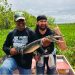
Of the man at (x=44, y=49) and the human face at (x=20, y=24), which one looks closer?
the human face at (x=20, y=24)

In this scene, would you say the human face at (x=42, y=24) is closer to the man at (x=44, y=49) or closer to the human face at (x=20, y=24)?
the man at (x=44, y=49)

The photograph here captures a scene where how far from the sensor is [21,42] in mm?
6473

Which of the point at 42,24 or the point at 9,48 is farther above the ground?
the point at 42,24

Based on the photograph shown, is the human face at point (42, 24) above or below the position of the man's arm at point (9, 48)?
above

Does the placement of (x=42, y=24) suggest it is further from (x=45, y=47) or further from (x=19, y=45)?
(x=19, y=45)

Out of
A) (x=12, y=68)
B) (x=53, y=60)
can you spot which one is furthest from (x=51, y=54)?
(x=12, y=68)

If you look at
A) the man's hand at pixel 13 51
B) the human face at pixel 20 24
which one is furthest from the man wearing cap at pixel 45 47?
the man's hand at pixel 13 51

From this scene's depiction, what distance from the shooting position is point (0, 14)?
1661 inches

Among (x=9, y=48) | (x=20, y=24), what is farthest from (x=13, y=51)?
(x=20, y=24)

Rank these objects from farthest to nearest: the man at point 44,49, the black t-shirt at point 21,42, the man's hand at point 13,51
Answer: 1. the man at point 44,49
2. the black t-shirt at point 21,42
3. the man's hand at point 13,51

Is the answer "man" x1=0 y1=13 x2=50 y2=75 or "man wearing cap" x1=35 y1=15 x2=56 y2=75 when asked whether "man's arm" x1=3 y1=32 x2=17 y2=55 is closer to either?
"man" x1=0 y1=13 x2=50 y2=75

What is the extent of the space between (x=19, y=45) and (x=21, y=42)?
0.26ft

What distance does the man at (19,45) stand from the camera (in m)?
6.30

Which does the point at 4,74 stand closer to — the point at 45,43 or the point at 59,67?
the point at 45,43
